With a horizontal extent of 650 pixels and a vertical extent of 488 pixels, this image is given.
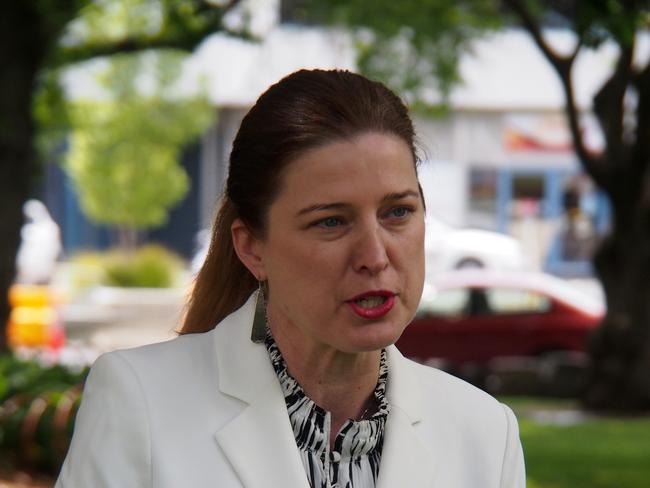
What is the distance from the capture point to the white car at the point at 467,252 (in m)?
28.7

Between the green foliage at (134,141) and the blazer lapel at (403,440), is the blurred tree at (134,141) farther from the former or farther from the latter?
the blazer lapel at (403,440)

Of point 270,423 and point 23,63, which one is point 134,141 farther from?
point 270,423

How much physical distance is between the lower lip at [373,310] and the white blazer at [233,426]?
0.29m

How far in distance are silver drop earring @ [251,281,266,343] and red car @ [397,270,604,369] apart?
15.0 m

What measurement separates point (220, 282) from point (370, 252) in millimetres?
587

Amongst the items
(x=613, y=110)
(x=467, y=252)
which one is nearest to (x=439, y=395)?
(x=613, y=110)

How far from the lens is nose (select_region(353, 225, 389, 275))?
2219 mm

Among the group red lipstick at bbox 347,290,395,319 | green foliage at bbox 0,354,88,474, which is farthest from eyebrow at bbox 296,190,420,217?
green foliage at bbox 0,354,88,474

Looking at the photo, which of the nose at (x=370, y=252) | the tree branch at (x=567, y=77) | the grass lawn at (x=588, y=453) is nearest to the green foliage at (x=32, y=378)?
the grass lawn at (x=588, y=453)

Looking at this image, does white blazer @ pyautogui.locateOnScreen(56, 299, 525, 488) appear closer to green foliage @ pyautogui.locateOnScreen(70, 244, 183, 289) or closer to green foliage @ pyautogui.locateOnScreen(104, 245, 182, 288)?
green foliage @ pyautogui.locateOnScreen(70, 244, 183, 289)

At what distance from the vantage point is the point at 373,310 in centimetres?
225

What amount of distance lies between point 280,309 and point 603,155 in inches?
482

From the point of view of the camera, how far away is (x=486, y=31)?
14531 mm

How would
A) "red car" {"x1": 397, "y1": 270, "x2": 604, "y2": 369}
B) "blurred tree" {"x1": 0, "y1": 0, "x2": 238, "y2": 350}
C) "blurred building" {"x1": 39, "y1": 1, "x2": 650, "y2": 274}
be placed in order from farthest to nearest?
"blurred building" {"x1": 39, "y1": 1, "x2": 650, "y2": 274} < "red car" {"x1": 397, "y1": 270, "x2": 604, "y2": 369} < "blurred tree" {"x1": 0, "y1": 0, "x2": 238, "y2": 350}
